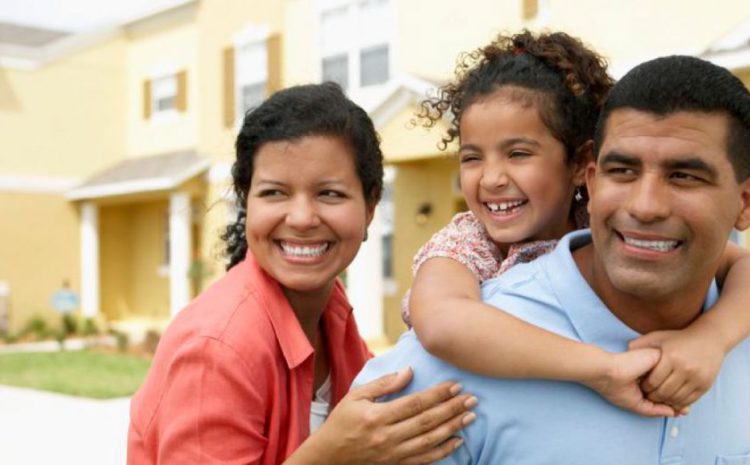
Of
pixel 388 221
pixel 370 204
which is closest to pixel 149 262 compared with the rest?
pixel 388 221

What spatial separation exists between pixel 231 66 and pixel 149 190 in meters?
3.52

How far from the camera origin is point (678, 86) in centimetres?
195

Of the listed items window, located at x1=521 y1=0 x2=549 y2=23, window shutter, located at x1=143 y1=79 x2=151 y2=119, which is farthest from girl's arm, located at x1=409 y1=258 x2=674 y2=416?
window shutter, located at x1=143 y1=79 x2=151 y2=119

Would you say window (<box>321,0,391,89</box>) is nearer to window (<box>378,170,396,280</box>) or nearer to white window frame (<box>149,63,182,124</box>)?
window (<box>378,170,396,280</box>)

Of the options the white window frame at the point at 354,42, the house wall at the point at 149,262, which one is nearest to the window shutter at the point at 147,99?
the house wall at the point at 149,262

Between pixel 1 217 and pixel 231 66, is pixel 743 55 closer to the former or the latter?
pixel 231 66

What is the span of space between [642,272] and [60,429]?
8798 mm

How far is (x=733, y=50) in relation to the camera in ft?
31.1

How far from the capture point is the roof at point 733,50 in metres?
9.34

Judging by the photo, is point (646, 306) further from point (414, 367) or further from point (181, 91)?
point (181, 91)

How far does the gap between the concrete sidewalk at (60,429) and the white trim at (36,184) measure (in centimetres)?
1047

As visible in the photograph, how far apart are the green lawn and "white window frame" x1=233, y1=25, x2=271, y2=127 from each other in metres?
5.46

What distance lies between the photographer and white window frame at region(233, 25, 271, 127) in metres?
18.1

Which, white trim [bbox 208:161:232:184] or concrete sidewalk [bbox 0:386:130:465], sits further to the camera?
white trim [bbox 208:161:232:184]
